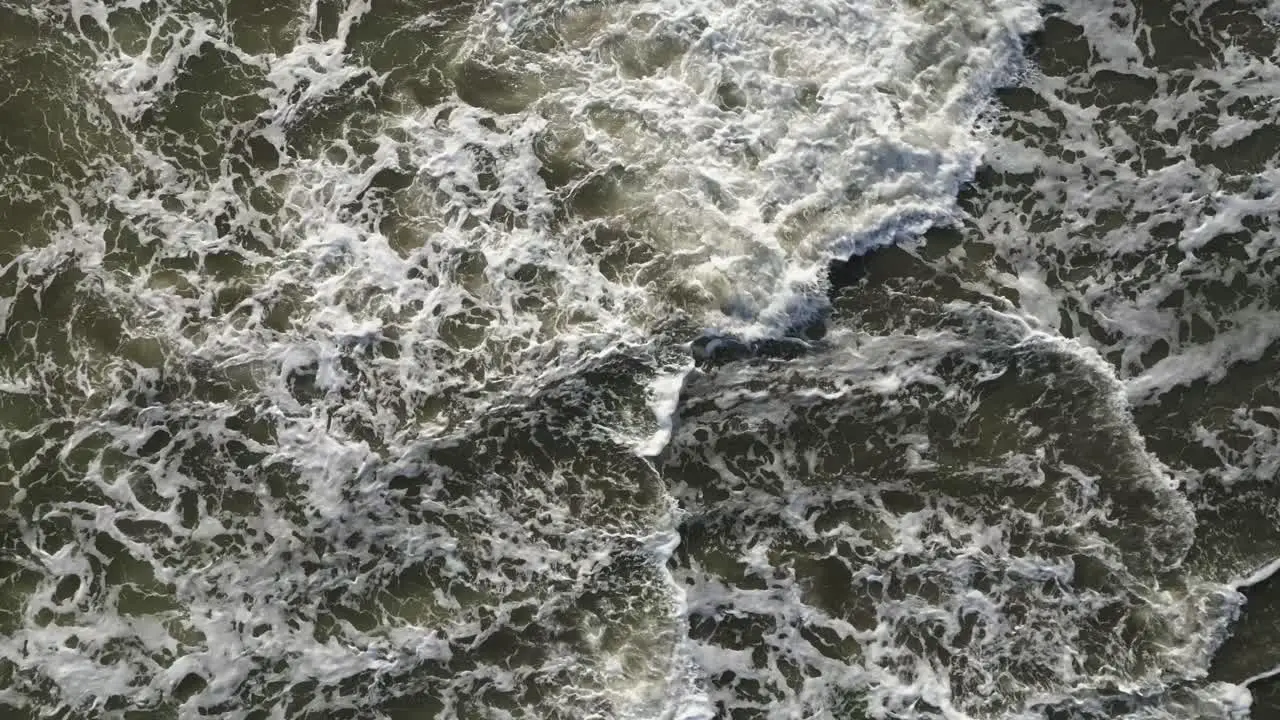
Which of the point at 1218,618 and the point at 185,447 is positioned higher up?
the point at 185,447

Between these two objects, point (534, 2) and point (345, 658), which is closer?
point (345, 658)

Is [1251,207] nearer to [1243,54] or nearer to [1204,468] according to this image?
[1243,54]

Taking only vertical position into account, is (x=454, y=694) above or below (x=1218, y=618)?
below

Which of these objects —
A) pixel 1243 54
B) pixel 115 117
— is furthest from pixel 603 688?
pixel 1243 54

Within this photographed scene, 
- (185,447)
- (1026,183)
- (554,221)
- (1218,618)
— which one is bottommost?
(1218,618)

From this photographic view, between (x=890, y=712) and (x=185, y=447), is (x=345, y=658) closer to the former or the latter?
(x=185, y=447)

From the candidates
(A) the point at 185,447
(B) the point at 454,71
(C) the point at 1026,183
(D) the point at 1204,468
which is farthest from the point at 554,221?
(D) the point at 1204,468
